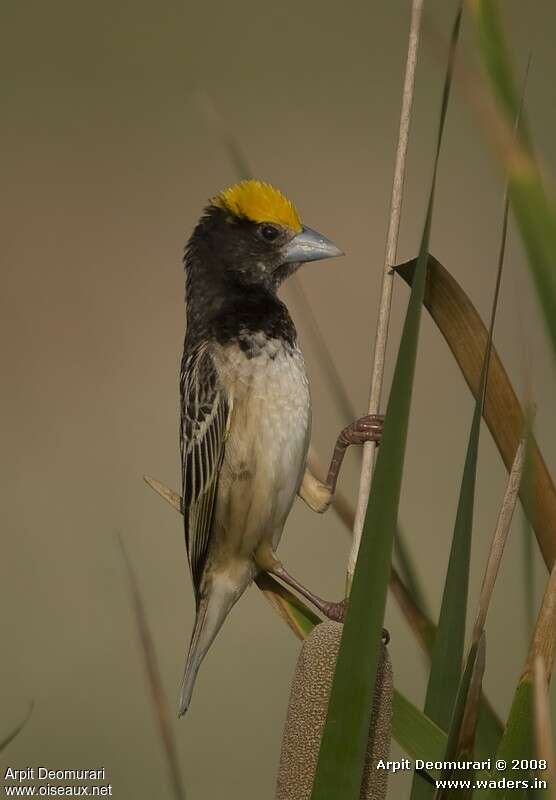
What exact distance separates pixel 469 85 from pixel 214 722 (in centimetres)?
304

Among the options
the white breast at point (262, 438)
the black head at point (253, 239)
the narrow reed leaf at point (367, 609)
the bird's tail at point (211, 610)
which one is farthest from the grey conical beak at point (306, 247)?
the narrow reed leaf at point (367, 609)

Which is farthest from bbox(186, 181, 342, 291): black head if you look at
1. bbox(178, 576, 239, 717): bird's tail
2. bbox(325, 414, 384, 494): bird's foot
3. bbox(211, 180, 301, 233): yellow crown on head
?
bbox(178, 576, 239, 717): bird's tail

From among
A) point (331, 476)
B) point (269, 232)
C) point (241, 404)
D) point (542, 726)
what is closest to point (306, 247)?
point (269, 232)

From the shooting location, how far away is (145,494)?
189 inches

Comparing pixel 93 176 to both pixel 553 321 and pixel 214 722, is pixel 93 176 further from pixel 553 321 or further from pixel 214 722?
pixel 553 321

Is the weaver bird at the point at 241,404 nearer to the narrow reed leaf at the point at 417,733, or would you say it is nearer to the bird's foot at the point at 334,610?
the bird's foot at the point at 334,610

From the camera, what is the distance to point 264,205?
2166 mm

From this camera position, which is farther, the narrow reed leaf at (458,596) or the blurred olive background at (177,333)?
the blurred olive background at (177,333)

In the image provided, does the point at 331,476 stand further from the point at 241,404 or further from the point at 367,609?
the point at 367,609

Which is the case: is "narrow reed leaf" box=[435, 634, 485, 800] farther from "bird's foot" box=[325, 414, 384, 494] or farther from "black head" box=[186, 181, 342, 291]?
"black head" box=[186, 181, 342, 291]

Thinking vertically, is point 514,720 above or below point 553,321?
below

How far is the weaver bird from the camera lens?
209 centimetres

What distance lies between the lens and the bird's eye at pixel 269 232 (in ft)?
7.19

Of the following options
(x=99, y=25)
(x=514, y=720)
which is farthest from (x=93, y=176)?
(x=514, y=720)
